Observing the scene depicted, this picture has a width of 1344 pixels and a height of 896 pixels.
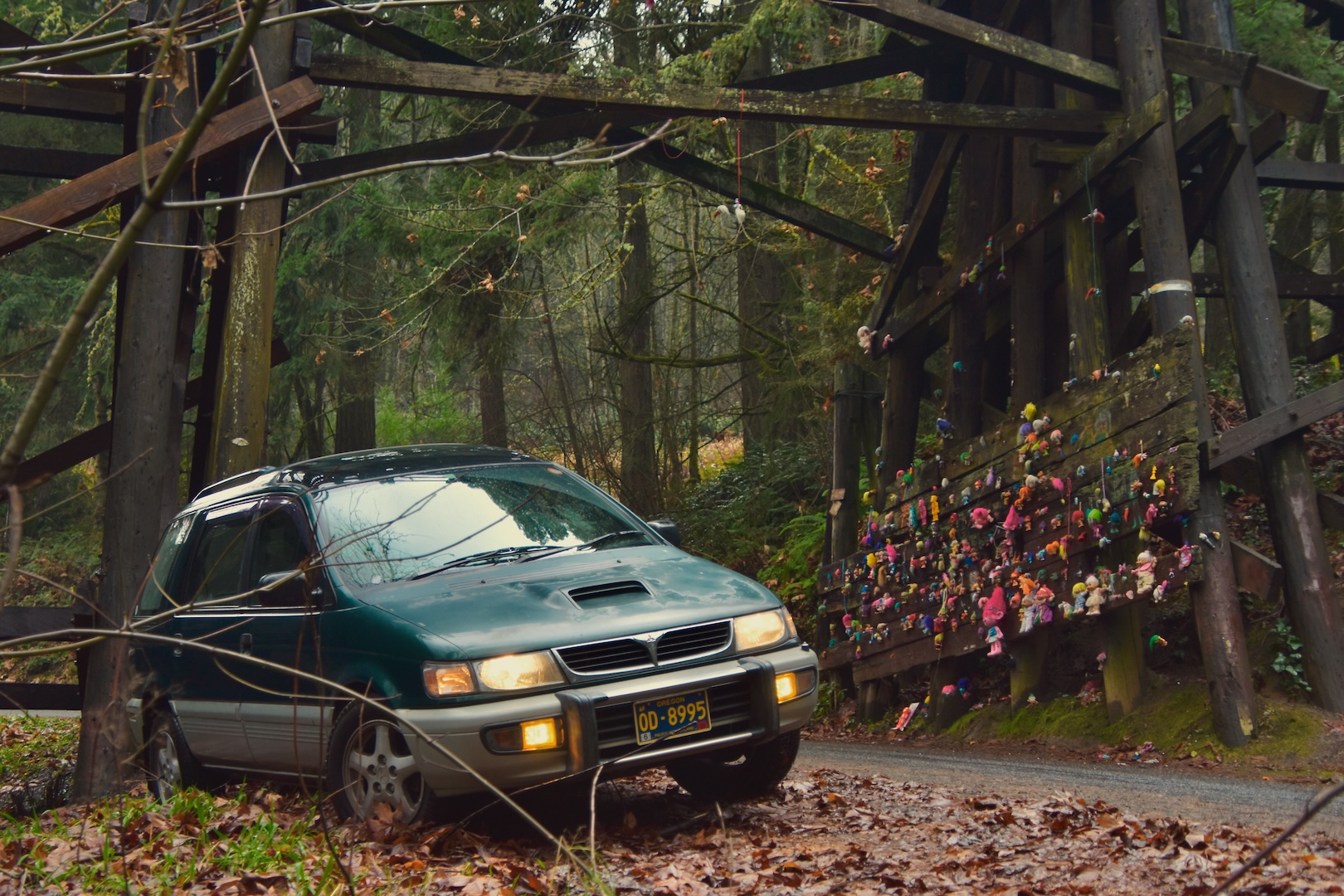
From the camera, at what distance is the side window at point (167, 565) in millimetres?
7082

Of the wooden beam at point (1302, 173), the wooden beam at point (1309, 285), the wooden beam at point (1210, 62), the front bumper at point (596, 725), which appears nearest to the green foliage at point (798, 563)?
the wooden beam at point (1309, 285)

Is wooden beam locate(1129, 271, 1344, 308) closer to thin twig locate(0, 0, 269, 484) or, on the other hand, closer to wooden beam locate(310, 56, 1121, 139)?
wooden beam locate(310, 56, 1121, 139)

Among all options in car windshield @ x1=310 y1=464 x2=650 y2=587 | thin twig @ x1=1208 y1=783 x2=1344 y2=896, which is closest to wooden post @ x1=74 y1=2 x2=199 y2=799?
car windshield @ x1=310 y1=464 x2=650 y2=587

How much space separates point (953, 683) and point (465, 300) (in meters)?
9.21

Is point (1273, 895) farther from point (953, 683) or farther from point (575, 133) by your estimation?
point (575, 133)

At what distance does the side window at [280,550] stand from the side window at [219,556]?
9cm

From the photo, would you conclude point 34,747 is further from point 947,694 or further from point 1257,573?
point 1257,573

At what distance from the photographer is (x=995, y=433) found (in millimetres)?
9008

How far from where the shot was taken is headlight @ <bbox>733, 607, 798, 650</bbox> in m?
5.30

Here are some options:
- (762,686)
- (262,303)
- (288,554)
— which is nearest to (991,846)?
(762,686)

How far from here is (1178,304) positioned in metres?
7.60

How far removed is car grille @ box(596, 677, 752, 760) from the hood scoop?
475 millimetres

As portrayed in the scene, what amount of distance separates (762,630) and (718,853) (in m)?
0.98

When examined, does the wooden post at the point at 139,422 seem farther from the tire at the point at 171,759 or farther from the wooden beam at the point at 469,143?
the wooden beam at the point at 469,143
